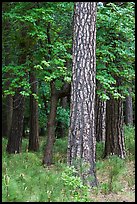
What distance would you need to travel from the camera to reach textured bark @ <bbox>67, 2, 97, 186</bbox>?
6391mm

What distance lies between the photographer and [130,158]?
8.76 m

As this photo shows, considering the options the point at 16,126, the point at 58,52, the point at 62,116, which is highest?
the point at 58,52

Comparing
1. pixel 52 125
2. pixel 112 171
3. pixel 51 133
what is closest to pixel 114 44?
pixel 52 125

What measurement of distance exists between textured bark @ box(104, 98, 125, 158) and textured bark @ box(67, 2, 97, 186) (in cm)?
245

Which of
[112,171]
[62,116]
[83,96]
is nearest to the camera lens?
[83,96]

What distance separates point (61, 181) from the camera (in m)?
6.18

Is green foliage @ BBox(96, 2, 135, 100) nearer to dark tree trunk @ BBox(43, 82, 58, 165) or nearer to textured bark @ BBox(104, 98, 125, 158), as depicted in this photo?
textured bark @ BBox(104, 98, 125, 158)

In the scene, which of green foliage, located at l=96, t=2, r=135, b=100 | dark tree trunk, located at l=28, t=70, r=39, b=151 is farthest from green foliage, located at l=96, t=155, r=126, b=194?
dark tree trunk, located at l=28, t=70, r=39, b=151

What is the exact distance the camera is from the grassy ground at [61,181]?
207 inches

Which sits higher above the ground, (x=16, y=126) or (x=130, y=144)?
(x=16, y=126)

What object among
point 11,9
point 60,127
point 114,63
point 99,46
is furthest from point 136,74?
point 60,127

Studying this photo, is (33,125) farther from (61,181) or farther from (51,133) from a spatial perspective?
(61,181)

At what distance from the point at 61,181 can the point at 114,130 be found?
319cm

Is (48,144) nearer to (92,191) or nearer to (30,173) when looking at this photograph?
(30,173)
